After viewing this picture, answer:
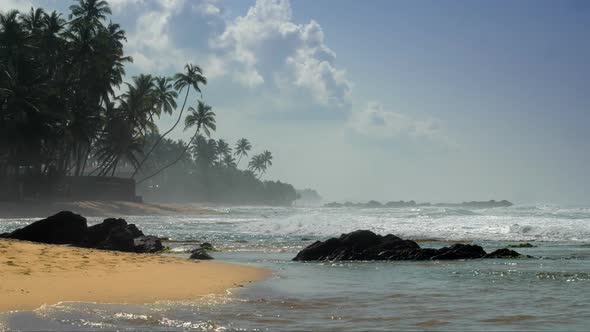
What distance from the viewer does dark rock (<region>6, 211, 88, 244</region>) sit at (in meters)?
18.2

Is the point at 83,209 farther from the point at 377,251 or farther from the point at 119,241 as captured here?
the point at 377,251

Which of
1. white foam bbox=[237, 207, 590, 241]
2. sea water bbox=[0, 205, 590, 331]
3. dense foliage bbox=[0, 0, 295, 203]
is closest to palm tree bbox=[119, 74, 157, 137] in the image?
dense foliage bbox=[0, 0, 295, 203]

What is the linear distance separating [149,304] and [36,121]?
48.6 metres

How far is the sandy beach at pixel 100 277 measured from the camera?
8.01 meters

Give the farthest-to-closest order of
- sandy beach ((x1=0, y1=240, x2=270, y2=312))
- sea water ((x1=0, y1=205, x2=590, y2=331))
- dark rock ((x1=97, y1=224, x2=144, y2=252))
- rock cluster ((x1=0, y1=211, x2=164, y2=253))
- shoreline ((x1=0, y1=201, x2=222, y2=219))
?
shoreline ((x1=0, y1=201, x2=222, y2=219)), rock cluster ((x1=0, y1=211, x2=164, y2=253)), dark rock ((x1=97, y1=224, x2=144, y2=252)), sandy beach ((x1=0, y1=240, x2=270, y2=312)), sea water ((x1=0, y1=205, x2=590, y2=331))

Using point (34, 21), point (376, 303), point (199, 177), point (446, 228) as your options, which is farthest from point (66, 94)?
point (199, 177)

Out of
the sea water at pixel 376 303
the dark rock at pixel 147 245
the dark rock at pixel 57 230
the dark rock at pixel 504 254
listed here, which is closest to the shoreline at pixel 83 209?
the dark rock at pixel 57 230

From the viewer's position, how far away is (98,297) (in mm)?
8117

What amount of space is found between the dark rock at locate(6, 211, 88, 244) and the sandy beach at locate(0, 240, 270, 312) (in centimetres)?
508

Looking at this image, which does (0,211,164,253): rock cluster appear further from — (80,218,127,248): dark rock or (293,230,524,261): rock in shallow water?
(293,230,524,261): rock in shallow water

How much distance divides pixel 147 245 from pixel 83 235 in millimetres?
2083

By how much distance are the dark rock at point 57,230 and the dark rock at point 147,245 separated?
1.73 m

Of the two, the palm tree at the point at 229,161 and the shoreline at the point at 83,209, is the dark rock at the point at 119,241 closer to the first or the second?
the shoreline at the point at 83,209

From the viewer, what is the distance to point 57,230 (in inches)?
739
